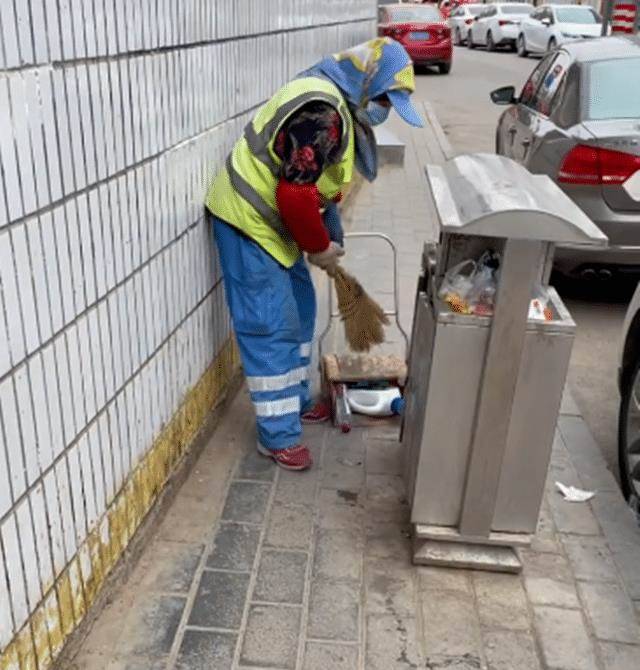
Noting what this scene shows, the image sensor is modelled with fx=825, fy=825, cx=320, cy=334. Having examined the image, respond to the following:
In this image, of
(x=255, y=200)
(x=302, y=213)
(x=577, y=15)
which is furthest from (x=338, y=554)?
(x=577, y=15)

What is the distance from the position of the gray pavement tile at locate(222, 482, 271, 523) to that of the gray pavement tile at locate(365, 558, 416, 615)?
0.53m

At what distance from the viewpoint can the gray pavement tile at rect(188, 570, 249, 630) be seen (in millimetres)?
2752

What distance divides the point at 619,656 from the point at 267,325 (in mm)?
1787

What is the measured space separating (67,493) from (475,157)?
7.02 ft

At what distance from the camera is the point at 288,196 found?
3.14m

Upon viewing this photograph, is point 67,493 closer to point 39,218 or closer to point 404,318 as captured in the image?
point 39,218

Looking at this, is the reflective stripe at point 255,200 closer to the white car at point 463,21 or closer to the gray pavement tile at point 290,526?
the gray pavement tile at point 290,526

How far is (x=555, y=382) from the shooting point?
110 inches

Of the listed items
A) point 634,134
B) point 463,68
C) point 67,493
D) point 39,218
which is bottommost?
point 463,68

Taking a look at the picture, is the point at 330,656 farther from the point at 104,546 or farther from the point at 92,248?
the point at 92,248

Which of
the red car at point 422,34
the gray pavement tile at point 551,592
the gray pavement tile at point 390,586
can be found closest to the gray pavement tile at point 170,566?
the gray pavement tile at point 390,586

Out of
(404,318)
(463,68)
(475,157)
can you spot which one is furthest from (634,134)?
(463,68)

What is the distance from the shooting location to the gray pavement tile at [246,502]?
333 centimetres

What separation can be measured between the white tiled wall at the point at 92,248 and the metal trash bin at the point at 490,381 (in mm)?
1000
